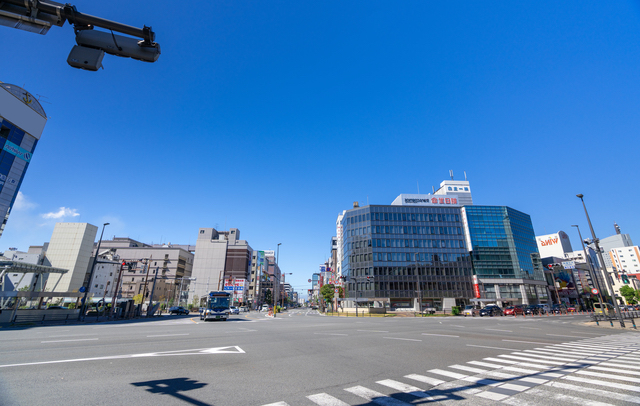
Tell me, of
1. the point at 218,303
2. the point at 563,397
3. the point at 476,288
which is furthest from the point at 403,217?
the point at 563,397

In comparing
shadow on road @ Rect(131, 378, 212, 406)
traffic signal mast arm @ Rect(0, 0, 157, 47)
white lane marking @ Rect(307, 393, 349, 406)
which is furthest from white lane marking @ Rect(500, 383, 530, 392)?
traffic signal mast arm @ Rect(0, 0, 157, 47)

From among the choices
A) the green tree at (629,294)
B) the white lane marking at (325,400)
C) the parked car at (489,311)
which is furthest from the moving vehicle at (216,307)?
the green tree at (629,294)

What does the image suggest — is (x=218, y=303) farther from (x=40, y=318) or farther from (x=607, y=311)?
(x=607, y=311)

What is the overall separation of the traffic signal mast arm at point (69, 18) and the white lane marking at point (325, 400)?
781 cm

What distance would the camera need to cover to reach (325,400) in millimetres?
4707

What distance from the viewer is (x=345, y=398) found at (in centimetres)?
484

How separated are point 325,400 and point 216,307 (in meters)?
30.6

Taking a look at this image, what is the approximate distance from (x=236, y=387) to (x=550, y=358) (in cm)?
985

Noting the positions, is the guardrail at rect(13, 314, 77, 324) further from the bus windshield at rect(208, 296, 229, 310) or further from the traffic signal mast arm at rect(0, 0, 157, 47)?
the traffic signal mast arm at rect(0, 0, 157, 47)

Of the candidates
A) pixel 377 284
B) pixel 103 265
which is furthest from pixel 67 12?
pixel 103 265

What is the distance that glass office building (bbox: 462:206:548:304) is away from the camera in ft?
246

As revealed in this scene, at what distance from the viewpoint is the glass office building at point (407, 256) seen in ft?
230

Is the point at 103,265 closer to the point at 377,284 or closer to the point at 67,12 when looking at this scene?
the point at 377,284

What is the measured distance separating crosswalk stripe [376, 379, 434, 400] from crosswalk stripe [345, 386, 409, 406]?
561 mm
